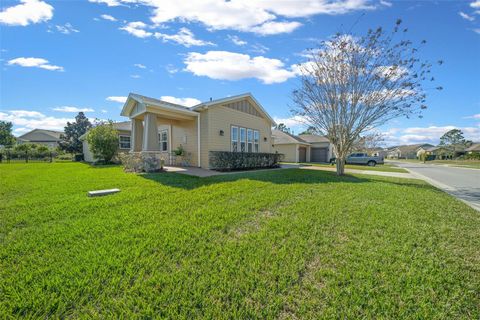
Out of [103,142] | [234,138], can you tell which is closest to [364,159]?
[234,138]

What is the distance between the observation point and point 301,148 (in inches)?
1147

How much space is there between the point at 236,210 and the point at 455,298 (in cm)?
344

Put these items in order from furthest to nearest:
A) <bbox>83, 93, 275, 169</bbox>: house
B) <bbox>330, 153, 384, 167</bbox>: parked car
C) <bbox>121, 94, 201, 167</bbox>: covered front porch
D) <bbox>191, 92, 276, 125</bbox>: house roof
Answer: <bbox>330, 153, 384, 167</bbox>: parked car
<bbox>191, 92, 276, 125</bbox>: house roof
<bbox>83, 93, 275, 169</bbox>: house
<bbox>121, 94, 201, 167</bbox>: covered front porch

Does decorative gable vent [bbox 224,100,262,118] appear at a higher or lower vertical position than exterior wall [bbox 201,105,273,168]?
higher

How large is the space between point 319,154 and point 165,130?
79.5 feet

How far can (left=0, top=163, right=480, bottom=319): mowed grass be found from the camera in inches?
78.8

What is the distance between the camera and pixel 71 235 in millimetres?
3281

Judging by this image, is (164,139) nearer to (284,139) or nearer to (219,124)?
(219,124)

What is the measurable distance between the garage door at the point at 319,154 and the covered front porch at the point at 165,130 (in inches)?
921

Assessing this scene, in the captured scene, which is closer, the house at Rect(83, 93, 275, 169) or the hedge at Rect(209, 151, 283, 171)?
the house at Rect(83, 93, 275, 169)

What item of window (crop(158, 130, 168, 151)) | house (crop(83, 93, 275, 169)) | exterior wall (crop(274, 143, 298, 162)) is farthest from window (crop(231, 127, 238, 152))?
exterior wall (crop(274, 143, 298, 162))

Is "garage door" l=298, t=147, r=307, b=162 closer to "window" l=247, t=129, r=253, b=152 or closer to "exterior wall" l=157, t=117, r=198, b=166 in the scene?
"window" l=247, t=129, r=253, b=152

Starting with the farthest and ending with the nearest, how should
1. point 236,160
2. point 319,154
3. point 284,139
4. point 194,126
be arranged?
point 319,154, point 284,139, point 194,126, point 236,160

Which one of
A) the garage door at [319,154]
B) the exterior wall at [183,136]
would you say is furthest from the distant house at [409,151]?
the exterior wall at [183,136]
